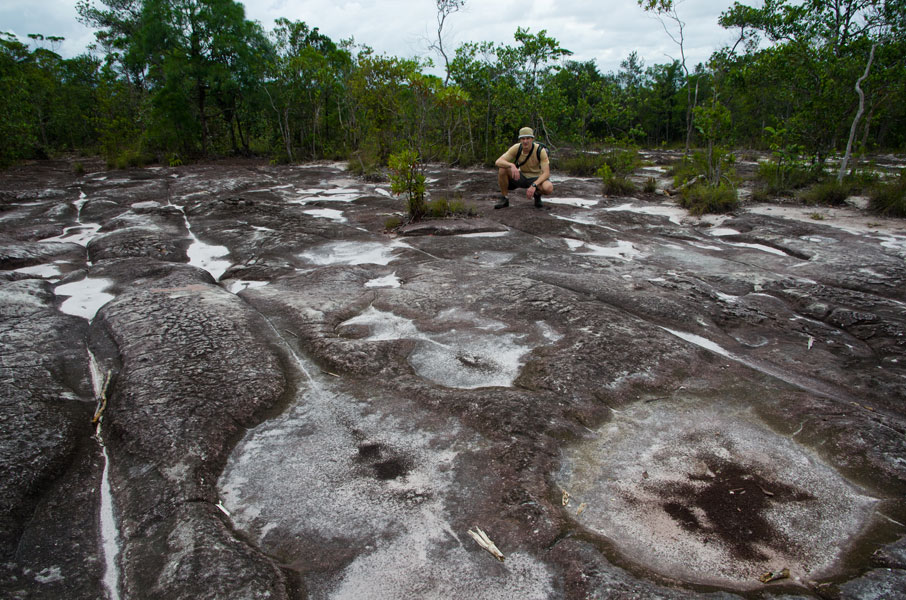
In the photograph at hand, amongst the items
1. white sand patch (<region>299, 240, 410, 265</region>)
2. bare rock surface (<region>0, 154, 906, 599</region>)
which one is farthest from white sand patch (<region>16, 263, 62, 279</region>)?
white sand patch (<region>299, 240, 410, 265</region>)

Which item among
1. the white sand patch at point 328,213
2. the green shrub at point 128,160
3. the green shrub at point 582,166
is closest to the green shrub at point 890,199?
the green shrub at point 582,166

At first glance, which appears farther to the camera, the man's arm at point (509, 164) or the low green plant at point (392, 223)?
the man's arm at point (509, 164)

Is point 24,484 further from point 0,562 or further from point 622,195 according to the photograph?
point 622,195

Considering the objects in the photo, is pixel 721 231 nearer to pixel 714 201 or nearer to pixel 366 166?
pixel 714 201

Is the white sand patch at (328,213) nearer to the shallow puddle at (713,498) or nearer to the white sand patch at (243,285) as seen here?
the white sand patch at (243,285)

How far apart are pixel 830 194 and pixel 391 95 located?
7.35m

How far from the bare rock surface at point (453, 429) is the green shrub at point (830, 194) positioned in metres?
3.33

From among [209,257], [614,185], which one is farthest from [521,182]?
[209,257]

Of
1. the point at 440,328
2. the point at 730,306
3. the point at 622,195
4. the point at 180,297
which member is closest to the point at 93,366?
the point at 180,297

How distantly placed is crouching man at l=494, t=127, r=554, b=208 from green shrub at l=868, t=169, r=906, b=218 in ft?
13.6

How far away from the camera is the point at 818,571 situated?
1.45 meters

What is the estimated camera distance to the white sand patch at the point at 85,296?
3.44 m

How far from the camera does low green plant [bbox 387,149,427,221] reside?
6117mm

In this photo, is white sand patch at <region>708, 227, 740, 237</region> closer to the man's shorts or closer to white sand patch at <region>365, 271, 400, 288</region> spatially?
the man's shorts
